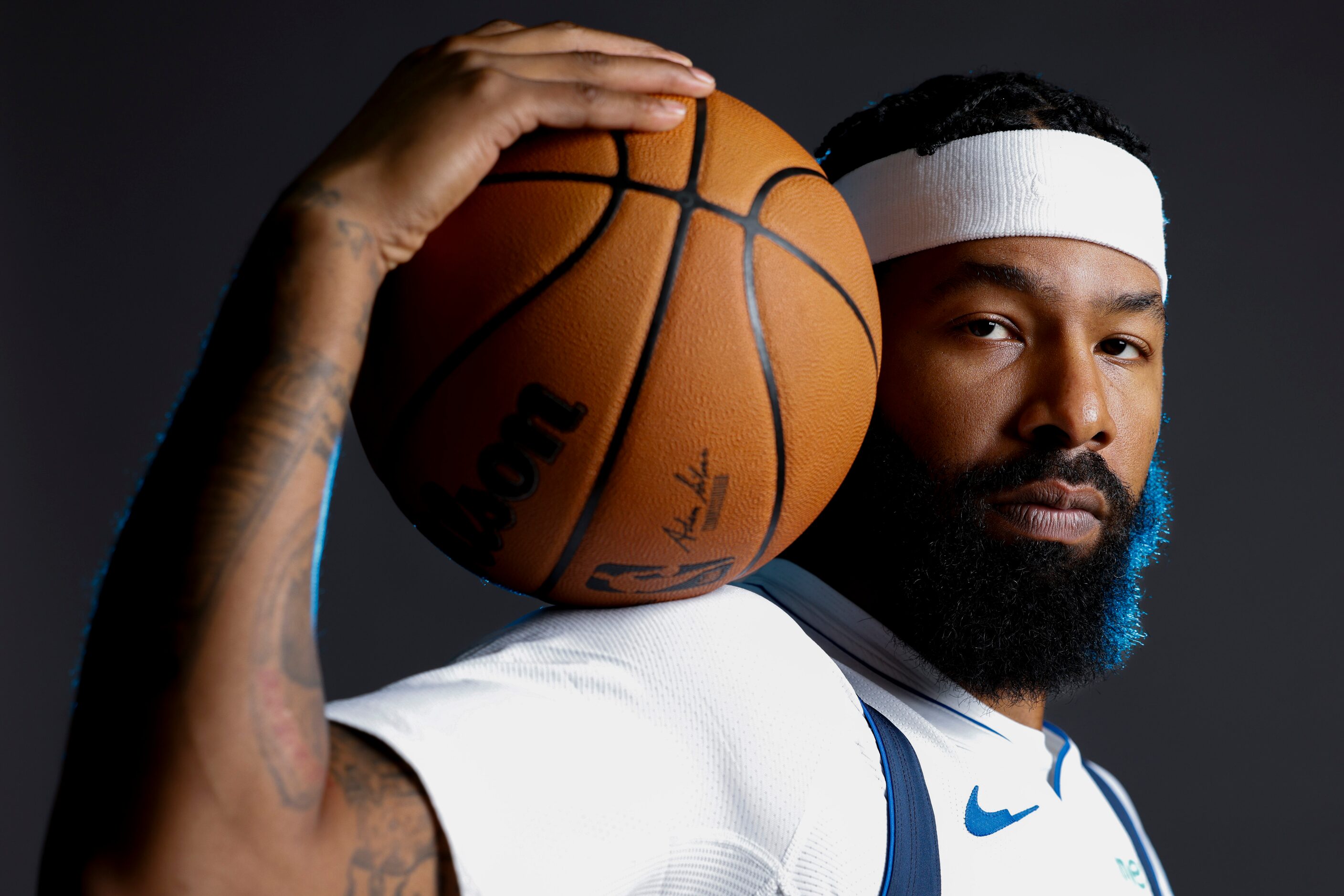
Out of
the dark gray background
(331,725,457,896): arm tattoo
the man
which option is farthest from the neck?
the dark gray background

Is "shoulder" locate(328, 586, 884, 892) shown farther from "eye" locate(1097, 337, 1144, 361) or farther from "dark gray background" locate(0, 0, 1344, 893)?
"dark gray background" locate(0, 0, 1344, 893)

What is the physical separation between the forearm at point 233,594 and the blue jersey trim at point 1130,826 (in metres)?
1.48

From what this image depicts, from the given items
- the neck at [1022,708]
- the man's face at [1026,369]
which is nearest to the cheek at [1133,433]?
the man's face at [1026,369]

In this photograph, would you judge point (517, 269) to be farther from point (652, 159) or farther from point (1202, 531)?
point (1202, 531)

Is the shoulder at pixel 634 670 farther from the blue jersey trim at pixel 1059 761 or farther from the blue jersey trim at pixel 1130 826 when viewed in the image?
the blue jersey trim at pixel 1130 826

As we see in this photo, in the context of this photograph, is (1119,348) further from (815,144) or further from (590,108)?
(815,144)

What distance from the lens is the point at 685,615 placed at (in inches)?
41.3

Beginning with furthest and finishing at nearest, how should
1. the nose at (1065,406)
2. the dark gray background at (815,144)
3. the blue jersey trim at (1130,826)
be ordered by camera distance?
the dark gray background at (815,144), the blue jersey trim at (1130,826), the nose at (1065,406)

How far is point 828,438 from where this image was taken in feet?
3.47

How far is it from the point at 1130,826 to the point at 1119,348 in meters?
0.83

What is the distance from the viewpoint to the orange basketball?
3.12 ft

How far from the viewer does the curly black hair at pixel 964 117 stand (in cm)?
163
